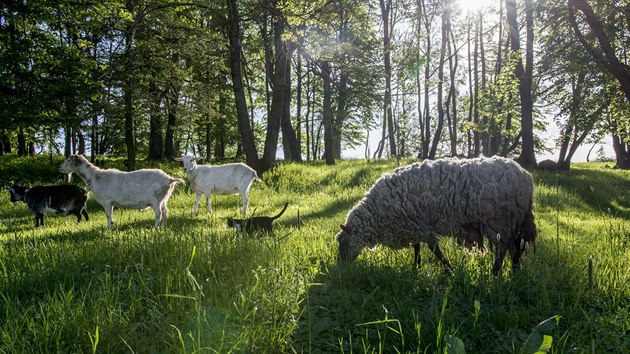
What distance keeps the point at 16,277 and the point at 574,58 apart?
1644 centimetres

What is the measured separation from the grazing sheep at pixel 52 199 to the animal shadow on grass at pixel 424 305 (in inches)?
366

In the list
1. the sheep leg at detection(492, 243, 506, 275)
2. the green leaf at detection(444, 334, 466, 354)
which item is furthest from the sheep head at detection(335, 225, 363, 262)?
the green leaf at detection(444, 334, 466, 354)

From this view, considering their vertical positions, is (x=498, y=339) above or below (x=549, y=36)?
below

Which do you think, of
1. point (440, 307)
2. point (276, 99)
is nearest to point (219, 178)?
point (276, 99)

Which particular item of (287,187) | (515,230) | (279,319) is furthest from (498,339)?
(287,187)

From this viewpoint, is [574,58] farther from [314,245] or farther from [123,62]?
[123,62]

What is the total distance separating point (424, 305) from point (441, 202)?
1861mm

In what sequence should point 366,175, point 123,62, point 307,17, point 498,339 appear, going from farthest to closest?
point 366,175, point 123,62, point 307,17, point 498,339

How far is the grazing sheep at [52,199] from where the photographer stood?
1059cm

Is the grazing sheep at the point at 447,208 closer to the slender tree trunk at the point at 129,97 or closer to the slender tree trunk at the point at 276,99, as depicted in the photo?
the slender tree trunk at the point at 276,99

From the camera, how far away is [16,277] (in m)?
3.68

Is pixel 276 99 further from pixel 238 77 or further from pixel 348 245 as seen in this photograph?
pixel 348 245

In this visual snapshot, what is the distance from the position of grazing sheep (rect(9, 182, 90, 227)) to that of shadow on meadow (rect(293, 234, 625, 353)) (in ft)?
30.5

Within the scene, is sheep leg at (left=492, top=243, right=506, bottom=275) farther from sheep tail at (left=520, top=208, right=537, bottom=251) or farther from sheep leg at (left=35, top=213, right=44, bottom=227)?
sheep leg at (left=35, top=213, right=44, bottom=227)
